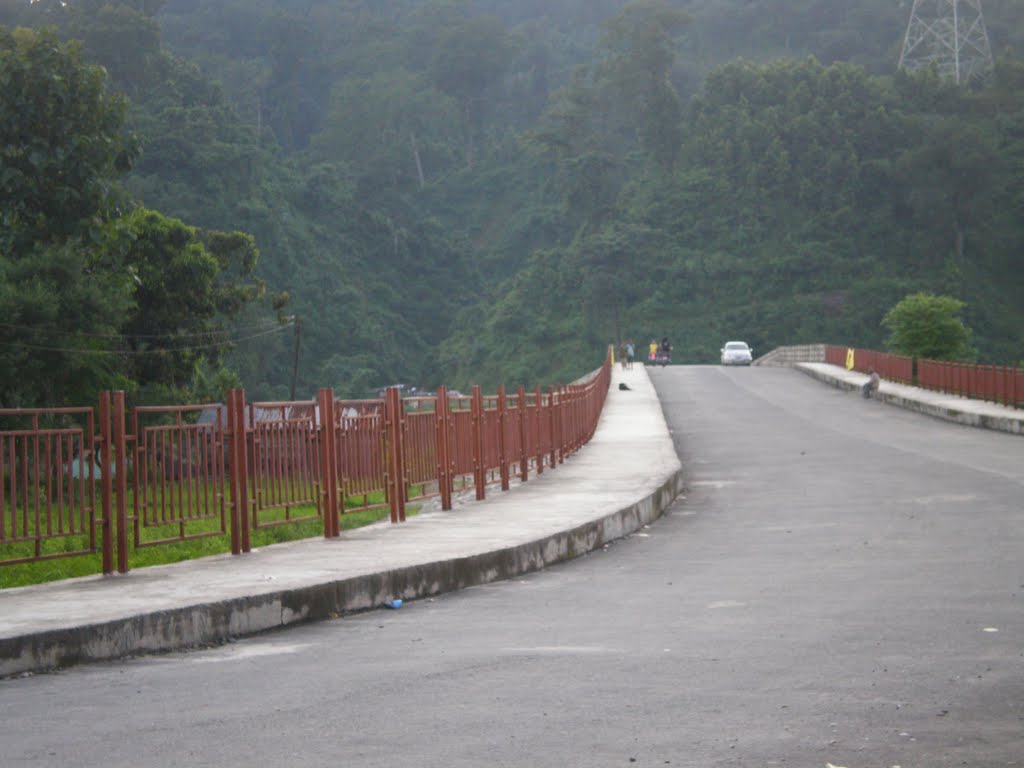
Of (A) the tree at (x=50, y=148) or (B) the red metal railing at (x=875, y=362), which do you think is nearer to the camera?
(A) the tree at (x=50, y=148)

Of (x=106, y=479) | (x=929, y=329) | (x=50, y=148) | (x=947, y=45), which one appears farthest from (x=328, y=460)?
(x=947, y=45)

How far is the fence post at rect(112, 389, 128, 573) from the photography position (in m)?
11.7

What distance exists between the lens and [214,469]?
42.7 feet

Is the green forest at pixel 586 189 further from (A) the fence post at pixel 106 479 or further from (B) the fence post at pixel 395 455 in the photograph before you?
(A) the fence post at pixel 106 479

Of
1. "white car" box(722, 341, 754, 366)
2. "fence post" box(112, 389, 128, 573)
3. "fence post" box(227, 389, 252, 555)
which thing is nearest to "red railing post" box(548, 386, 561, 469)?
"fence post" box(227, 389, 252, 555)

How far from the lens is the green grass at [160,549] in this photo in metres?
12.7

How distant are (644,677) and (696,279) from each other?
106 m

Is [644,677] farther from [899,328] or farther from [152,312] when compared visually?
[899,328]

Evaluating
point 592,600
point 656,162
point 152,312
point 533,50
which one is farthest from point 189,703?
point 533,50

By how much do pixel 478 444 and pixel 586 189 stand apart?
108 m

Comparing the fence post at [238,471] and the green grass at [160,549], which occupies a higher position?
the fence post at [238,471]

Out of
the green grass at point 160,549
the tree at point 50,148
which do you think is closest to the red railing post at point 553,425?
the green grass at point 160,549

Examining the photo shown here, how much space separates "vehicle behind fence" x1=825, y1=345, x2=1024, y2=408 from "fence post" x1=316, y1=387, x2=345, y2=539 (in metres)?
26.5

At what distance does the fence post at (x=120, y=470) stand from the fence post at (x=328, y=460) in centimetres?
295
